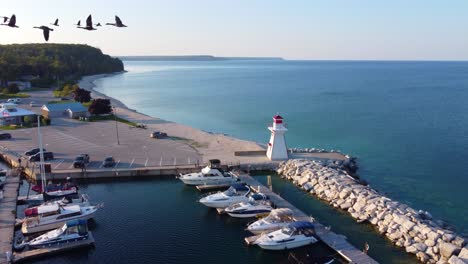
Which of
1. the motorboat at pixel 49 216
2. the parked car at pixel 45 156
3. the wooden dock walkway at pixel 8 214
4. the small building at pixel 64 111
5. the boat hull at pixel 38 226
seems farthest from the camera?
the small building at pixel 64 111

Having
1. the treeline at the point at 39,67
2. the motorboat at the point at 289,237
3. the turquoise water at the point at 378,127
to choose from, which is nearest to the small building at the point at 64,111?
the turquoise water at the point at 378,127

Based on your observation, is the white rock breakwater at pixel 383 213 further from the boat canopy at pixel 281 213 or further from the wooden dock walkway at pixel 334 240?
the boat canopy at pixel 281 213

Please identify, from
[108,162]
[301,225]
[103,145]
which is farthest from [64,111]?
[301,225]

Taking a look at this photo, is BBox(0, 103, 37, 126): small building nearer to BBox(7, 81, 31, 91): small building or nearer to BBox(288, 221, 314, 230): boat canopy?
BBox(288, 221, 314, 230): boat canopy

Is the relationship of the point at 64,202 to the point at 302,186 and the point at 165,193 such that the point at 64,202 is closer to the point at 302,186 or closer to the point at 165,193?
the point at 165,193

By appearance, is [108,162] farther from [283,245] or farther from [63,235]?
[283,245]

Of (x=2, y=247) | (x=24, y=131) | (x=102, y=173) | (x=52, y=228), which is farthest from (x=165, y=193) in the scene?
(x=24, y=131)

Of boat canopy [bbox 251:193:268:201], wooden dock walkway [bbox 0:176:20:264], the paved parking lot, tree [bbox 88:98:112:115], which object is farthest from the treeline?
boat canopy [bbox 251:193:268:201]
